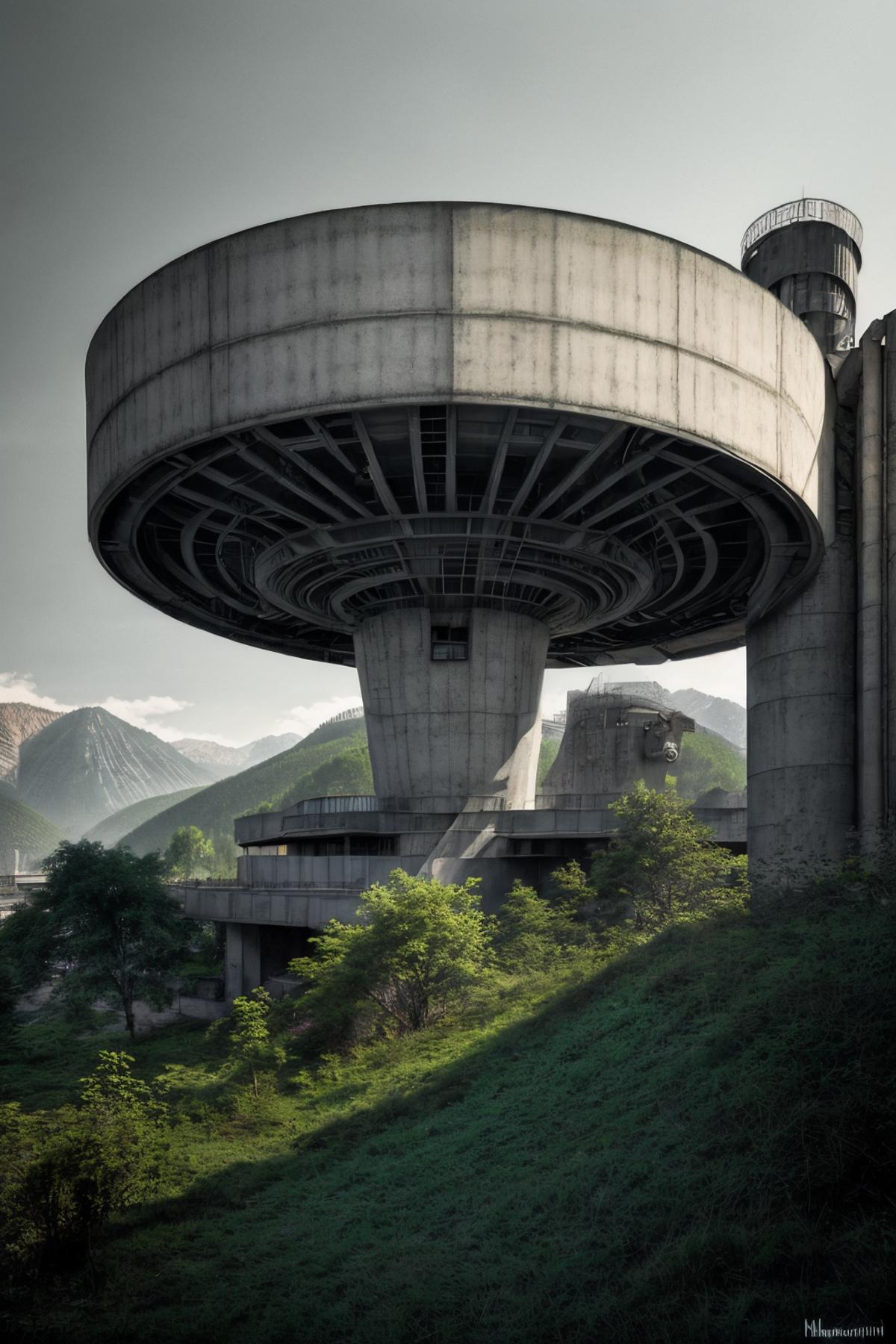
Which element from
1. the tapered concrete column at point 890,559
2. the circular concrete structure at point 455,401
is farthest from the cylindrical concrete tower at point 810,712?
the tapered concrete column at point 890,559

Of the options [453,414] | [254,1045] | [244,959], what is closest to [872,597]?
[453,414]

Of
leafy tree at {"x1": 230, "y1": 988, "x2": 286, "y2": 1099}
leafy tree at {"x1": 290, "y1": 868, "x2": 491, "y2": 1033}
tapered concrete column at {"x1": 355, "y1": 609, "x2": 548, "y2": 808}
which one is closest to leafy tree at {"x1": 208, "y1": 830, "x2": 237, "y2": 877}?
tapered concrete column at {"x1": 355, "y1": 609, "x2": 548, "y2": 808}

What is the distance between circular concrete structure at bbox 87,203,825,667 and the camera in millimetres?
22578

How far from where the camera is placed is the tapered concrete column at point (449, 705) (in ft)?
124

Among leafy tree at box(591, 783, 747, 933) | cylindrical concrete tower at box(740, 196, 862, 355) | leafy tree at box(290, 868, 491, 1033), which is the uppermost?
cylindrical concrete tower at box(740, 196, 862, 355)

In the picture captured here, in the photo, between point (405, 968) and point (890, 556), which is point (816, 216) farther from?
point (405, 968)

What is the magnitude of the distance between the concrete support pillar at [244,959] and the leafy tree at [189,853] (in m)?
81.5

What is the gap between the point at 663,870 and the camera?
92.2 ft

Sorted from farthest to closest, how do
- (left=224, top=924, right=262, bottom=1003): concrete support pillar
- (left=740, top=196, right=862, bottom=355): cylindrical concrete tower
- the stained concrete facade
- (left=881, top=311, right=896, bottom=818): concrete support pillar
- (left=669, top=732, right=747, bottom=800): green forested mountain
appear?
1. (left=669, top=732, right=747, bottom=800): green forested mountain
2. (left=224, top=924, right=262, bottom=1003): concrete support pillar
3. (left=740, top=196, right=862, bottom=355): cylindrical concrete tower
4. (left=881, top=311, right=896, bottom=818): concrete support pillar
5. the stained concrete facade

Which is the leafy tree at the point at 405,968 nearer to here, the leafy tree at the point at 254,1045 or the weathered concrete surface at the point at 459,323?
the leafy tree at the point at 254,1045

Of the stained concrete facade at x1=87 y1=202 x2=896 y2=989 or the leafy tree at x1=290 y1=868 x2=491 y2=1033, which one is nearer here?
the leafy tree at x1=290 y1=868 x2=491 y2=1033

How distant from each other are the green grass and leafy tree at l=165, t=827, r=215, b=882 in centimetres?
10624

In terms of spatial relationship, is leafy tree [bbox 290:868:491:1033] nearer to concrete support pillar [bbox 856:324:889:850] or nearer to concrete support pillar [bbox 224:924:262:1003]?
concrete support pillar [bbox 856:324:889:850]

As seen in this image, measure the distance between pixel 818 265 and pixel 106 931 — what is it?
3613 centimetres
